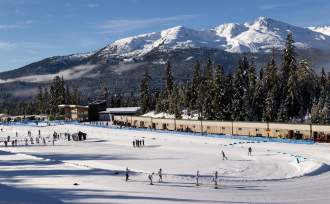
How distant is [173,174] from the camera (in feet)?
131

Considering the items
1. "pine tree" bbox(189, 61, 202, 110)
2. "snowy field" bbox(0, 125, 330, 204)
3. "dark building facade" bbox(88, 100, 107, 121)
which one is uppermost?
"pine tree" bbox(189, 61, 202, 110)

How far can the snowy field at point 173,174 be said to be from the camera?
3073cm

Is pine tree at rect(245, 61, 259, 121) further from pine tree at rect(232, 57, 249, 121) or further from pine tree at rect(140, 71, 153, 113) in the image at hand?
pine tree at rect(140, 71, 153, 113)

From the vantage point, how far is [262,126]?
8106cm

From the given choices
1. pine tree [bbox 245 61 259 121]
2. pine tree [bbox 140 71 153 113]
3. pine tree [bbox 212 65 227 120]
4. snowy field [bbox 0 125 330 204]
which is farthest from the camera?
pine tree [bbox 140 71 153 113]

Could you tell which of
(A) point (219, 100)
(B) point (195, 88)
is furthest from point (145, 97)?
(A) point (219, 100)

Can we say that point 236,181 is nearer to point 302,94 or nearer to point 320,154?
point 320,154

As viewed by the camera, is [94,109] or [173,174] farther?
[94,109]

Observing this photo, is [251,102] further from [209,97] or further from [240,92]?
[209,97]

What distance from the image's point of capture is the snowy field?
30.7m

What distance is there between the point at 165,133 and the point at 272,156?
38.4 meters

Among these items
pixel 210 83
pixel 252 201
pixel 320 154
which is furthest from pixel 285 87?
pixel 252 201

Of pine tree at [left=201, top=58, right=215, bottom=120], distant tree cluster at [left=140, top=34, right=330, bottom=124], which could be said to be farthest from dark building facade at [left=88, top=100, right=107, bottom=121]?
pine tree at [left=201, top=58, right=215, bottom=120]

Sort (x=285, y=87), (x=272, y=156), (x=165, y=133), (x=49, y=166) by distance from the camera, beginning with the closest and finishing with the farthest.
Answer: (x=49, y=166), (x=272, y=156), (x=165, y=133), (x=285, y=87)
